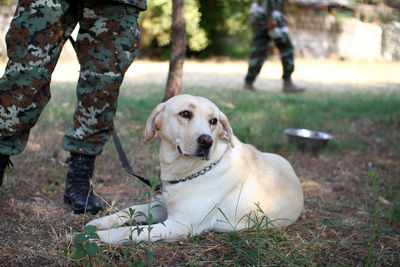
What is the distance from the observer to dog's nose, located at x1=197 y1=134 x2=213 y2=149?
2199 mm

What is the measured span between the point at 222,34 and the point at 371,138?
11.9 metres

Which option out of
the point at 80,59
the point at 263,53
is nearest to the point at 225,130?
the point at 80,59

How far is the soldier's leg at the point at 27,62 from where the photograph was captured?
2242mm

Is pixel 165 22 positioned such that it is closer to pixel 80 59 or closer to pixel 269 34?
pixel 269 34

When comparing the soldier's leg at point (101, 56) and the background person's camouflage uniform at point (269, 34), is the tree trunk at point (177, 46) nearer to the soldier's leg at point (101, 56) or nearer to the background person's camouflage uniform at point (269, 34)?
the soldier's leg at point (101, 56)

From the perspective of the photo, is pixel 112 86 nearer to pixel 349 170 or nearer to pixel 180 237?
pixel 180 237

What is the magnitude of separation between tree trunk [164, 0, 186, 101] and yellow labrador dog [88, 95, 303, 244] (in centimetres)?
217

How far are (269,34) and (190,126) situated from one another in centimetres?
568

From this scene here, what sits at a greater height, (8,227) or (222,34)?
(222,34)

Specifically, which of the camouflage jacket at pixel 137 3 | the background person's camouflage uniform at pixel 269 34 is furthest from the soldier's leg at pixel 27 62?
the background person's camouflage uniform at pixel 269 34

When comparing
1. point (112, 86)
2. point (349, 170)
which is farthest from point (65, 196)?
point (349, 170)

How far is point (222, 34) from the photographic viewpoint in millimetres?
16359

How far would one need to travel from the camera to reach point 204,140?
2.20 meters

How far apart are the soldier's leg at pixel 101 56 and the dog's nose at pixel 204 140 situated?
712mm
